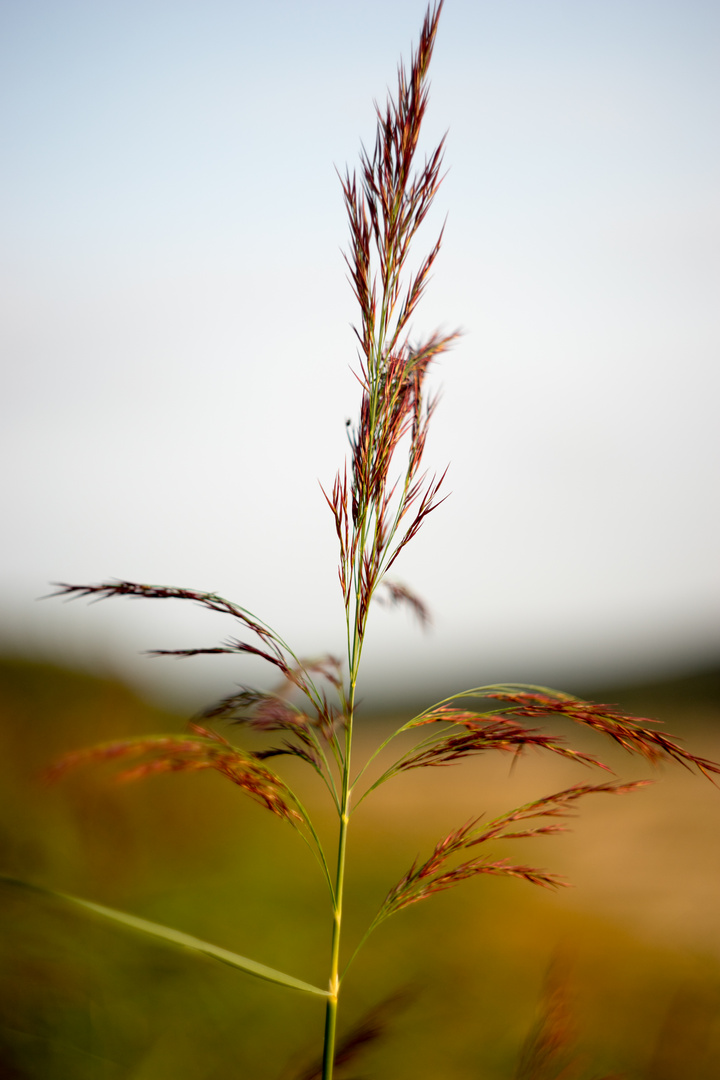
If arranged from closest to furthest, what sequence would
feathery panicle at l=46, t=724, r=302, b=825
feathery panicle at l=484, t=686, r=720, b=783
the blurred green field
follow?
feathery panicle at l=46, t=724, r=302, b=825 → feathery panicle at l=484, t=686, r=720, b=783 → the blurred green field

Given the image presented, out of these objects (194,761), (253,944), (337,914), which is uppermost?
(194,761)

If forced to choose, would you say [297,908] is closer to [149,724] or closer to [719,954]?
[149,724]

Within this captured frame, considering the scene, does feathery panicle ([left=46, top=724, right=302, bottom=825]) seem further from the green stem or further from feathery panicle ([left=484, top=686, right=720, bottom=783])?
feathery panicle ([left=484, top=686, right=720, bottom=783])

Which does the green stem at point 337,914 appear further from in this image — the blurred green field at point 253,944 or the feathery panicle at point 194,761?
the blurred green field at point 253,944

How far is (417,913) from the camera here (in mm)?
4398

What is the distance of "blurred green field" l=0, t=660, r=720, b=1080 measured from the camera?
2.59 meters

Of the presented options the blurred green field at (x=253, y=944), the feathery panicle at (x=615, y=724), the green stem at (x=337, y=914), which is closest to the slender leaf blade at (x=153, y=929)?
the green stem at (x=337, y=914)

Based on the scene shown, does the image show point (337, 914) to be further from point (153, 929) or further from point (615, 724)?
point (615, 724)

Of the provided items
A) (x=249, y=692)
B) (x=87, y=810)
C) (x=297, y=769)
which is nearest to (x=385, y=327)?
(x=249, y=692)

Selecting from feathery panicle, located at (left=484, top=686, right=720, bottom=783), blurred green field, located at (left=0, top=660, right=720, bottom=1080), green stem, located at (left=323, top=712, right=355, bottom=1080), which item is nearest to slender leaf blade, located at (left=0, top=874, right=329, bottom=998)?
green stem, located at (left=323, top=712, right=355, bottom=1080)

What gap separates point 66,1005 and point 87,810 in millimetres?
927

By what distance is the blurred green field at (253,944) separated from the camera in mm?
2590

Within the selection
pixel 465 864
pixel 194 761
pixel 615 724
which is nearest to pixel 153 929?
pixel 194 761

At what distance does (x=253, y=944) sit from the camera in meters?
3.69
